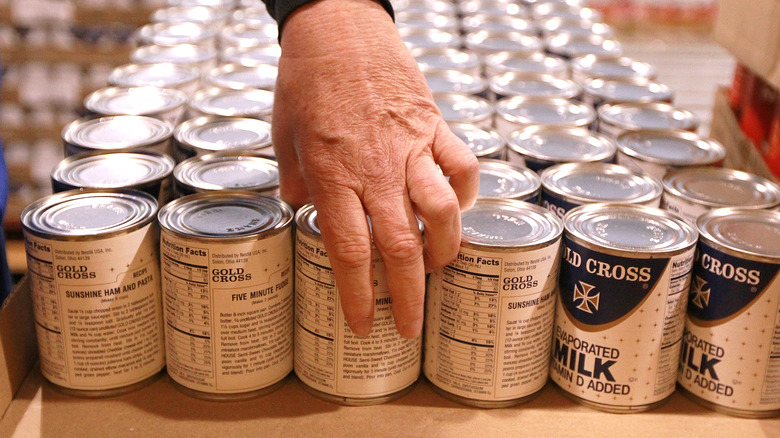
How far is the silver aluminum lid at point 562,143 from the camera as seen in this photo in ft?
5.44

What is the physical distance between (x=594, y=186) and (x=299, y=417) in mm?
693

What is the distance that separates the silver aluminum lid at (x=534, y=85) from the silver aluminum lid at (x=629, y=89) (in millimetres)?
46

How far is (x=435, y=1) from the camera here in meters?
3.25

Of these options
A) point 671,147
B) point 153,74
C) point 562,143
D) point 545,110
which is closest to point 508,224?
point 562,143

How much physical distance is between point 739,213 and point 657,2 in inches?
174

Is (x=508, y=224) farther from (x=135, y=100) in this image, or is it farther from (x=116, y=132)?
(x=135, y=100)

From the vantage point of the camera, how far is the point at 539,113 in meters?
1.99

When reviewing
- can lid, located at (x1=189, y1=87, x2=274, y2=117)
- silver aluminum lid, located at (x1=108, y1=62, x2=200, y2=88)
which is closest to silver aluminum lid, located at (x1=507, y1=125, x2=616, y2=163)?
can lid, located at (x1=189, y1=87, x2=274, y2=117)

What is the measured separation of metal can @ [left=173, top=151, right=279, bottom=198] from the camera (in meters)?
1.42

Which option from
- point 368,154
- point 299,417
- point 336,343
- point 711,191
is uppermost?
point 368,154

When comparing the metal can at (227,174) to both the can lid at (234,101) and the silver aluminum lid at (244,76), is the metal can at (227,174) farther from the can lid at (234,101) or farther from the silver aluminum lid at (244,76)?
the silver aluminum lid at (244,76)

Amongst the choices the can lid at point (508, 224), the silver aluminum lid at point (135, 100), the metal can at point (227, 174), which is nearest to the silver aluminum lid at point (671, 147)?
the can lid at point (508, 224)

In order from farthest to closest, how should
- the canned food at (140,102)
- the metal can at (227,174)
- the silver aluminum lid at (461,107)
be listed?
the silver aluminum lid at (461,107), the canned food at (140,102), the metal can at (227,174)

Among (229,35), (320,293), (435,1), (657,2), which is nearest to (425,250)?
(320,293)
